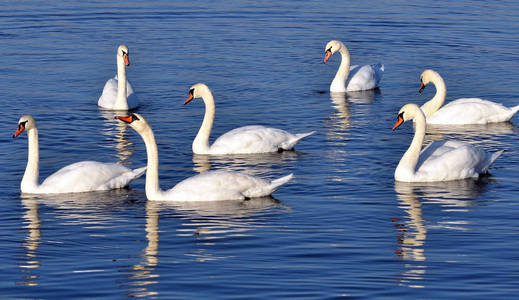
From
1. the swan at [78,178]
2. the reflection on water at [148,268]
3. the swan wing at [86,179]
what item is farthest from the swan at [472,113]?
the reflection on water at [148,268]

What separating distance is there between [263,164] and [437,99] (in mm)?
7384

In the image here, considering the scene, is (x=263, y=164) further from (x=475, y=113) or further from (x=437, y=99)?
(x=437, y=99)

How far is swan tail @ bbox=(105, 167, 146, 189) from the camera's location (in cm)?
1983

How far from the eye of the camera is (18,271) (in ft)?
50.3

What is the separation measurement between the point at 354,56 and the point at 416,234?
68.2 ft

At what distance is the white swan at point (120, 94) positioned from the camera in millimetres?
28516

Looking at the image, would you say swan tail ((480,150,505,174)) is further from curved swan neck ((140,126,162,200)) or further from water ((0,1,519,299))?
curved swan neck ((140,126,162,200))

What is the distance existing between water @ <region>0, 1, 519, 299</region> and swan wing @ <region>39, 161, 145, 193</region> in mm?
227

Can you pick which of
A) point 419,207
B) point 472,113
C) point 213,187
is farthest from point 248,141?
point 472,113

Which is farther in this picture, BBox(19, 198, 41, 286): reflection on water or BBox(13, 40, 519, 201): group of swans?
BBox(13, 40, 519, 201): group of swans

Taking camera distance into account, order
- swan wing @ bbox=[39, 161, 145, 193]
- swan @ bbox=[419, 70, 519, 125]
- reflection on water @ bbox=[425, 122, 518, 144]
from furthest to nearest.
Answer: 1. swan @ bbox=[419, 70, 519, 125]
2. reflection on water @ bbox=[425, 122, 518, 144]
3. swan wing @ bbox=[39, 161, 145, 193]

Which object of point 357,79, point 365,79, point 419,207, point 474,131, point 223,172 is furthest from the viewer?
point 357,79

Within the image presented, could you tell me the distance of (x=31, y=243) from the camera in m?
16.7

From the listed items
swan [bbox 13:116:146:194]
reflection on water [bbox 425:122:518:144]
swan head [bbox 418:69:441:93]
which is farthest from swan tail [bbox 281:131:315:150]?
swan head [bbox 418:69:441:93]
